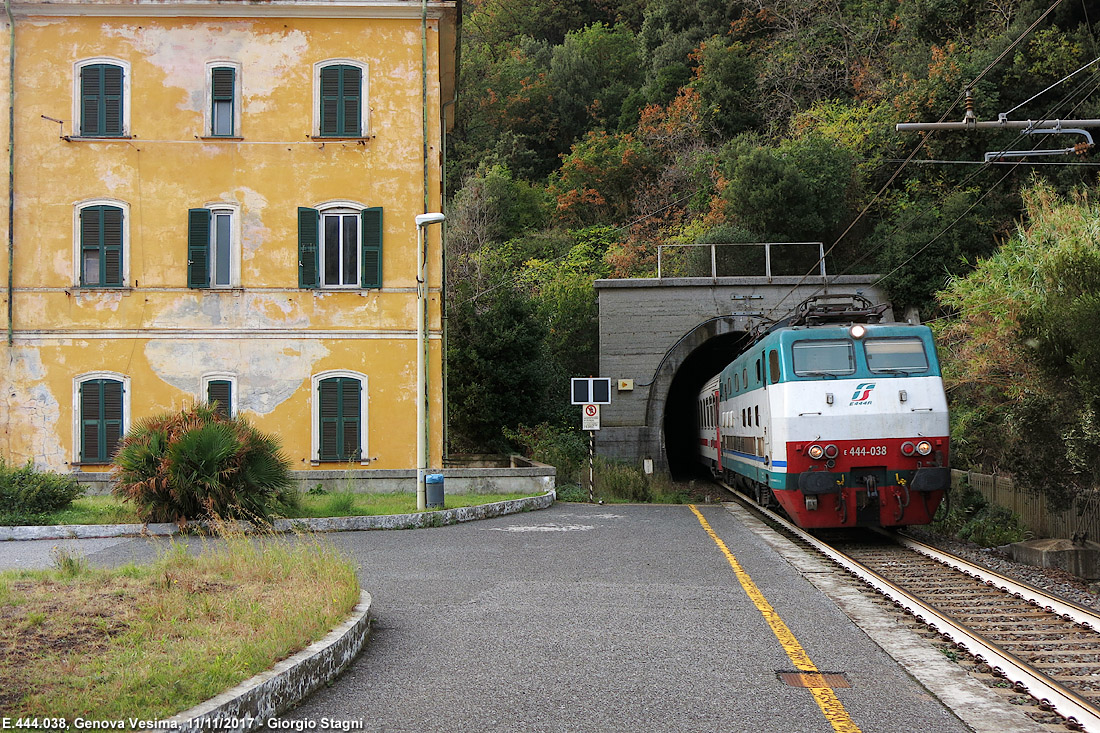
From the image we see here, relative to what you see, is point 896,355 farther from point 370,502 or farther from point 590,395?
point 370,502

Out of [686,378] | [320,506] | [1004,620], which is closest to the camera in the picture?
[1004,620]

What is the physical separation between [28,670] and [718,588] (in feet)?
21.4

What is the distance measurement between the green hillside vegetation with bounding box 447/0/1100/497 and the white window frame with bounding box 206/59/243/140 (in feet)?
29.4

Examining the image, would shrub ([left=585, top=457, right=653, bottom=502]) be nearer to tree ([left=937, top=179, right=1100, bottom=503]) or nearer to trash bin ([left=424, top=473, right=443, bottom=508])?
trash bin ([left=424, top=473, right=443, bottom=508])

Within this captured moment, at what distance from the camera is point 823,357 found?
48.5 feet

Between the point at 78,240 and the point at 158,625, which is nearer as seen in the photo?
the point at 158,625

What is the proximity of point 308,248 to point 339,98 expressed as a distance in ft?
11.3

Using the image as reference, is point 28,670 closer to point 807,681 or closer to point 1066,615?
A: point 807,681

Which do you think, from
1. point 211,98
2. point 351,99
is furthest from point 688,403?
point 211,98

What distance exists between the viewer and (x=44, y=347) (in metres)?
20.8

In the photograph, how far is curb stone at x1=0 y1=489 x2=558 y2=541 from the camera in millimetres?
14250

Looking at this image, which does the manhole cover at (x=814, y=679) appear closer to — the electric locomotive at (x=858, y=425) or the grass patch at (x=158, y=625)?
the grass patch at (x=158, y=625)

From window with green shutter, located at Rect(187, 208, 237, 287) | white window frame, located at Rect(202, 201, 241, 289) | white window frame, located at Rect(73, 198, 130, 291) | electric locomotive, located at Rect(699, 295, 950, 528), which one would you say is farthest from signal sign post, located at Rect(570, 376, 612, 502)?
white window frame, located at Rect(73, 198, 130, 291)

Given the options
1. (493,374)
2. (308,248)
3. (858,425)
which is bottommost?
(858,425)
